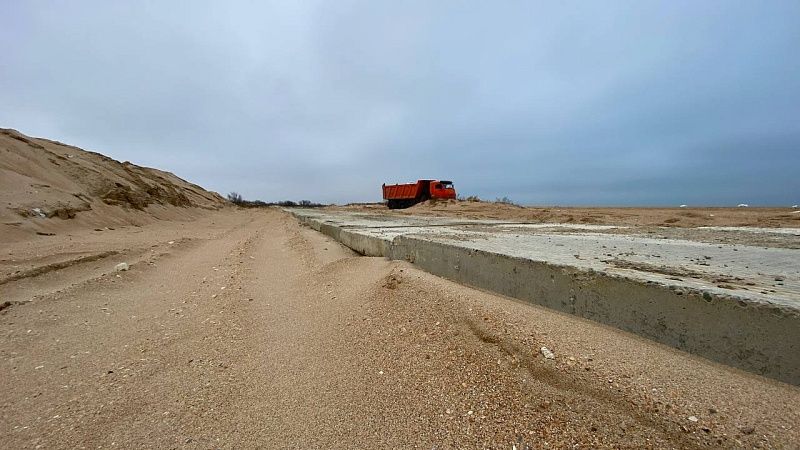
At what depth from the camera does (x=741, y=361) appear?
1240mm

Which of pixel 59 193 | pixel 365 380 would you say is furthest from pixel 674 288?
pixel 59 193

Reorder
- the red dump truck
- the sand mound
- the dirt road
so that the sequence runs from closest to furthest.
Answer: the dirt road
the sand mound
the red dump truck

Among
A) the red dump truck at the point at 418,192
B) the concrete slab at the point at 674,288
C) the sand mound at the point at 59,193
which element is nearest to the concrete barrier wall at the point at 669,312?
the concrete slab at the point at 674,288

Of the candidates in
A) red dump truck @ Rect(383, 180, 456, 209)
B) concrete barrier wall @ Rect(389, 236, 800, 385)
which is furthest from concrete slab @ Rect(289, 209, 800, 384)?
red dump truck @ Rect(383, 180, 456, 209)

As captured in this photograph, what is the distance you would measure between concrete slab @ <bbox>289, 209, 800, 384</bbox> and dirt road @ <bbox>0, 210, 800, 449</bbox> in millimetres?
80

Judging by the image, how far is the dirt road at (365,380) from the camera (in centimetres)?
113

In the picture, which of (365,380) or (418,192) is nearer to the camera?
(365,380)

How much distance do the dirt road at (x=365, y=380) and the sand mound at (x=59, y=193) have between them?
195 inches

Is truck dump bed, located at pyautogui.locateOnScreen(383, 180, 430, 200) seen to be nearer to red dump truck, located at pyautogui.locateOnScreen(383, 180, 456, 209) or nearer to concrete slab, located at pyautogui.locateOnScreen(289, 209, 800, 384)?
red dump truck, located at pyautogui.locateOnScreen(383, 180, 456, 209)

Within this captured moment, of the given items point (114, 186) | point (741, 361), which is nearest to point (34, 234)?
point (114, 186)

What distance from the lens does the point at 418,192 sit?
24.5 meters

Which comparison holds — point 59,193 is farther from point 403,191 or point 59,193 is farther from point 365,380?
point 403,191

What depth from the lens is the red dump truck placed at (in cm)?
2356

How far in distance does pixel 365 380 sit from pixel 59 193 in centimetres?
902
